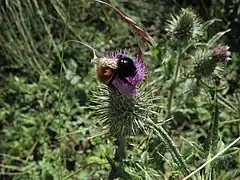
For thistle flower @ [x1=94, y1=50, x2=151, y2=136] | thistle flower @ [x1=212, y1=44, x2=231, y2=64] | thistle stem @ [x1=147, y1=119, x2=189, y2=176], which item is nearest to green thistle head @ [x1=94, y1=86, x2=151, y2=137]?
thistle flower @ [x1=94, y1=50, x2=151, y2=136]

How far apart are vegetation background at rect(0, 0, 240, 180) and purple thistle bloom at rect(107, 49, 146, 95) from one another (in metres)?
0.42

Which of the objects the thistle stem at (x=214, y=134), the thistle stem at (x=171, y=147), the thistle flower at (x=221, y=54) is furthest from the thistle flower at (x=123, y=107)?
the thistle flower at (x=221, y=54)

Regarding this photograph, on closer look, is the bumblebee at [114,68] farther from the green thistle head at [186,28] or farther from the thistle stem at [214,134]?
the green thistle head at [186,28]

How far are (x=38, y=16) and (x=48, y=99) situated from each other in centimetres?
55

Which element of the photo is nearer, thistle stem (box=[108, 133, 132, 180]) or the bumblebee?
the bumblebee

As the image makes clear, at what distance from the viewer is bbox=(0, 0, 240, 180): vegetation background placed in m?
2.49

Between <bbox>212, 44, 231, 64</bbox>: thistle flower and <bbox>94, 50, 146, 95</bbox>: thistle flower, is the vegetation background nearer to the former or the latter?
<bbox>212, 44, 231, 64</bbox>: thistle flower

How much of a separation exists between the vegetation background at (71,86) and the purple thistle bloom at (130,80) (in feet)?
1.37

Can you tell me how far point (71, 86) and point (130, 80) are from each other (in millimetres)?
1367

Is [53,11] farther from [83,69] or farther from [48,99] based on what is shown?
[48,99]

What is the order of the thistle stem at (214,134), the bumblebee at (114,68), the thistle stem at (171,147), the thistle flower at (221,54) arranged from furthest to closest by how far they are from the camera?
the thistle flower at (221,54) → the thistle stem at (214,134) → the thistle stem at (171,147) → the bumblebee at (114,68)

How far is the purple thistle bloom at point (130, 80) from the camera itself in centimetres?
160

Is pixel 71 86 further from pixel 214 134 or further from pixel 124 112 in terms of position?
pixel 214 134

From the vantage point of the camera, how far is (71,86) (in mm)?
2938
